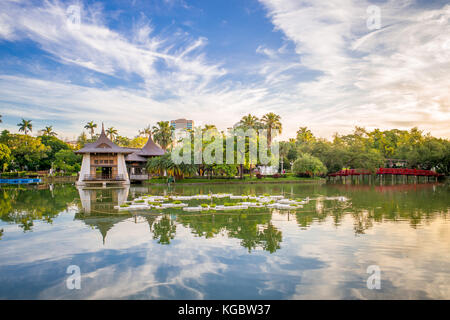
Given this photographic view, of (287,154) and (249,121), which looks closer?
(249,121)

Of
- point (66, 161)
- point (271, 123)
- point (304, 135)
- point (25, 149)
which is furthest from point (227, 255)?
point (304, 135)

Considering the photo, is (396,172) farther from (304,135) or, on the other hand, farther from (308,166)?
(304,135)

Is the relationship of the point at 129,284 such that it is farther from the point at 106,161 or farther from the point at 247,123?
the point at 247,123

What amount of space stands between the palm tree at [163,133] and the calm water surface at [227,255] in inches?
1968

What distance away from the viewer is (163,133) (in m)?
64.8

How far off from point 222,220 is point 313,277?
7208 mm

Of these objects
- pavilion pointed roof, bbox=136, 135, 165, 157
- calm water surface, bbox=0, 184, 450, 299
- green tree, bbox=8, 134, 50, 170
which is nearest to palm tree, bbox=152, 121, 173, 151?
pavilion pointed roof, bbox=136, 135, 165, 157

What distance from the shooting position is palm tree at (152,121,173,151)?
64812mm

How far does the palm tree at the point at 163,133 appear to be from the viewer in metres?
64.8

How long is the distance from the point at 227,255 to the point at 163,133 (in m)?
58.0

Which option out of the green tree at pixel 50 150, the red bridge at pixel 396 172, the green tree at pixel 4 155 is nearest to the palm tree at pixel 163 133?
the green tree at pixel 50 150

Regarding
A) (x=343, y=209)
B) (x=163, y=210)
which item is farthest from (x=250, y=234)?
(x=343, y=209)

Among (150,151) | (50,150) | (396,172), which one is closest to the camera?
(150,151)

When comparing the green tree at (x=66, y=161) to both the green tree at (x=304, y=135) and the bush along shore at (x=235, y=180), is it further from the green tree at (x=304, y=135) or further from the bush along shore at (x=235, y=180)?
the green tree at (x=304, y=135)
